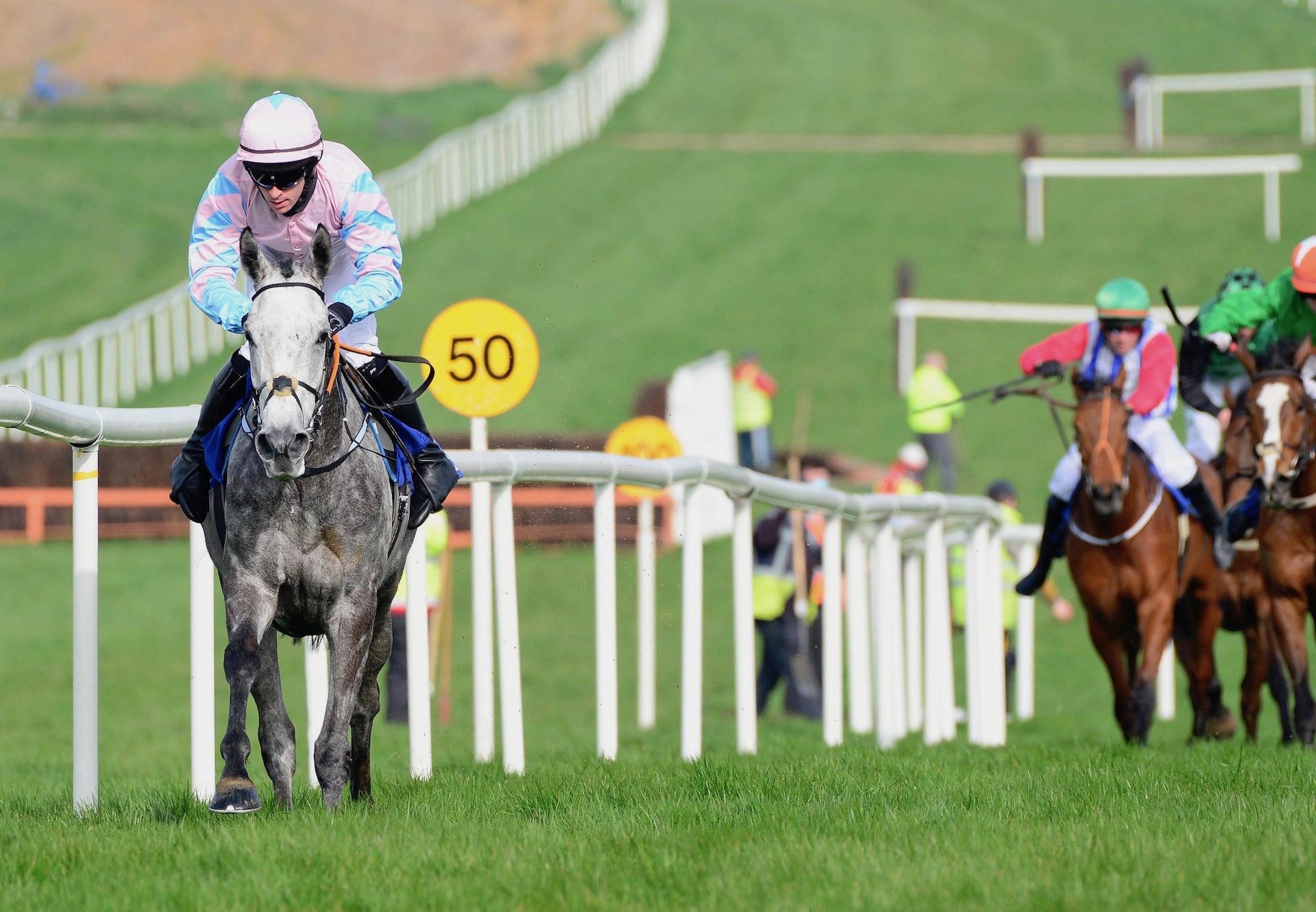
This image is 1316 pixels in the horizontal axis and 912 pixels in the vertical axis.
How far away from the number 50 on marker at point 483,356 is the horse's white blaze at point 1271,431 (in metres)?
3.05

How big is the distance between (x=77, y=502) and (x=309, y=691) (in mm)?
1320

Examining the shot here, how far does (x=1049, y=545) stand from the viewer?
33.0ft

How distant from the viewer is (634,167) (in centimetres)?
3834

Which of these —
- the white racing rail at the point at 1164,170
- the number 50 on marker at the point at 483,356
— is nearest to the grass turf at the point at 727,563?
the white racing rail at the point at 1164,170

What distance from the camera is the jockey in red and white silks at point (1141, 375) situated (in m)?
9.56

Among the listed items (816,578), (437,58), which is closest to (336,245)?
(816,578)

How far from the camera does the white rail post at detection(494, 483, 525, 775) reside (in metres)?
7.08

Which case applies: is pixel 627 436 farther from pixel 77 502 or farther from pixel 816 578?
pixel 77 502

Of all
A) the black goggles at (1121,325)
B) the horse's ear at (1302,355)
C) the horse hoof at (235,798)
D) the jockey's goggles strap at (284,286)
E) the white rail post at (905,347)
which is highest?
the white rail post at (905,347)

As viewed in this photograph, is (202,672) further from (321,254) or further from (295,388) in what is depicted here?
(321,254)

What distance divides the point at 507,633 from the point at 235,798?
2.08m

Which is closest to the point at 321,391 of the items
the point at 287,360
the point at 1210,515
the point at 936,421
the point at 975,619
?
the point at 287,360

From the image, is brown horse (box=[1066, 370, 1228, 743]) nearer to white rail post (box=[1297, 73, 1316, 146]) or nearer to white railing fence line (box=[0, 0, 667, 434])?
white railing fence line (box=[0, 0, 667, 434])

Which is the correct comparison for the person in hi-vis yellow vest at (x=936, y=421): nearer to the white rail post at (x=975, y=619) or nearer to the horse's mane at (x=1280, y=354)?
the white rail post at (x=975, y=619)
